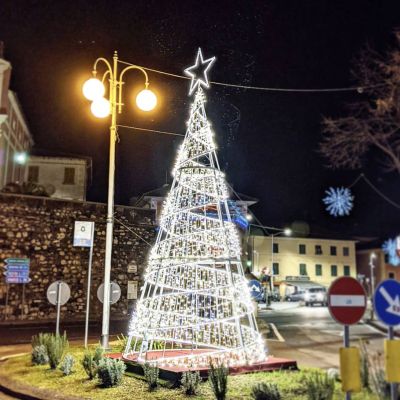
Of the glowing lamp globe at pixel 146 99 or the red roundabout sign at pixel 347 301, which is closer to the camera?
the red roundabout sign at pixel 347 301

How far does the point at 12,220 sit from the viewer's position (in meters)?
25.2

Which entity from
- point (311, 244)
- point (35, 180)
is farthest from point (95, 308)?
point (311, 244)

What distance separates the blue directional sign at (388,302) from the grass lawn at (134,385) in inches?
61.6

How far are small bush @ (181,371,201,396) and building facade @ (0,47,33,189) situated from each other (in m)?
26.4

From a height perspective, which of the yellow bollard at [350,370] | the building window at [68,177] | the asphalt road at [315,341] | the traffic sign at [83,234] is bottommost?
the asphalt road at [315,341]

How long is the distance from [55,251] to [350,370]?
22987 millimetres

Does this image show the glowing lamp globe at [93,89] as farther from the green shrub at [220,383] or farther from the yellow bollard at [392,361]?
the yellow bollard at [392,361]

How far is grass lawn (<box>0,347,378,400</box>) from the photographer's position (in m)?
7.99

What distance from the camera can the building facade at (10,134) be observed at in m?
30.8

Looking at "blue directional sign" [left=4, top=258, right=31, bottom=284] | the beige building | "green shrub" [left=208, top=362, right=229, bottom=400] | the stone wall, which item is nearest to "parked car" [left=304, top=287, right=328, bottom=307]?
the beige building

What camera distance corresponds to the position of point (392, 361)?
5.59 metres

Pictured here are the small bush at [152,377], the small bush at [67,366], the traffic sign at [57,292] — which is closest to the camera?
the small bush at [152,377]

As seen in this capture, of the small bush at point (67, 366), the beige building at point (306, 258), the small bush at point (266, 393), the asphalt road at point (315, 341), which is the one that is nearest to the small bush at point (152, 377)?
the small bush at point (67, 366)

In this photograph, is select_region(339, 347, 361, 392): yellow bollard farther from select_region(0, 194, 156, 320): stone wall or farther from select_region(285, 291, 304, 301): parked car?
select_region(285, 291, 304, 301): parked car
